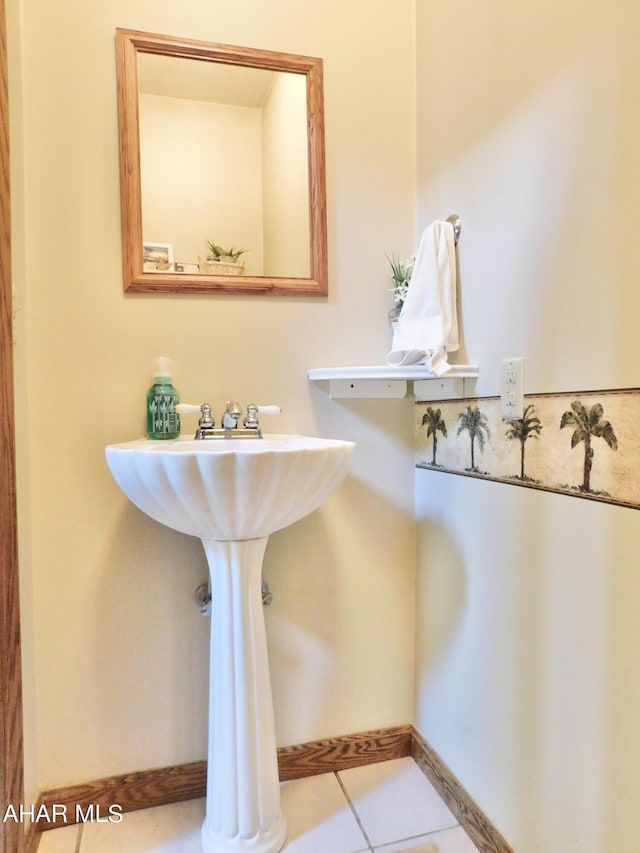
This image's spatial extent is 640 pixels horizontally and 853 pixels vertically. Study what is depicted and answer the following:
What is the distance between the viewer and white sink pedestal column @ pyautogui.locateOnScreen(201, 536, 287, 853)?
1086mm

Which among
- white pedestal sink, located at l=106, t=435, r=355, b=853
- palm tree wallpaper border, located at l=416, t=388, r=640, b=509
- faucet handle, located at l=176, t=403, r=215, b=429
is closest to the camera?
palm tree wallpaper border, located at l=416, t=388, r=640, b=509

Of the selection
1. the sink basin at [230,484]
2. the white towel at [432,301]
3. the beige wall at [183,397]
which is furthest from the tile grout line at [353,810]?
the white towel at [432,301]

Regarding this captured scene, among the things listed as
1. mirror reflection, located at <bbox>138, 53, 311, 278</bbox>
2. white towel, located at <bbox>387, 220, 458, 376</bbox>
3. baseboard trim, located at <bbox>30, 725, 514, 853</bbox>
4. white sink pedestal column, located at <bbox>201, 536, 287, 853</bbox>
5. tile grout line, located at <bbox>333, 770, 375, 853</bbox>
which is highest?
mirror reflection, located at <bbox>138, 53, 311, 278</bbox>

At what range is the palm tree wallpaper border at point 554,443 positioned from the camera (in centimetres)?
78

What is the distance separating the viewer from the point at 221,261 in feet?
4.22

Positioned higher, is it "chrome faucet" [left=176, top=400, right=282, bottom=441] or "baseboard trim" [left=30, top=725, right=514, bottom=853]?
"chrome faucet" [left=176, top=400, right=282, bottom=441]

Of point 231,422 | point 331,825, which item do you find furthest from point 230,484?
point 331,825

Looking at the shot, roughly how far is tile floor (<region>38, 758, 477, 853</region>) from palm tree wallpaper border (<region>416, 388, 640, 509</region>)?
83cm

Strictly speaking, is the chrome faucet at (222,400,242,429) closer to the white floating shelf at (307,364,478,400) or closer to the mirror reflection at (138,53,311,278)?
the white floating shelf at (307,364,478,400)

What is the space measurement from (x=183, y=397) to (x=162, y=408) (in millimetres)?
83

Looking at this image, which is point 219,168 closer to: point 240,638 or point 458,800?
point 240,638

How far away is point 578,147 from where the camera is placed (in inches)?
33.4

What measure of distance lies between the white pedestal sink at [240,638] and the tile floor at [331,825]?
0.09 m

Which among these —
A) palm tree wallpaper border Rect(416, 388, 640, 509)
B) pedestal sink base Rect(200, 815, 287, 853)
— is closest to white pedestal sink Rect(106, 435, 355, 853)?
pedestal sink base Rect(200, 815, 287, 853)
